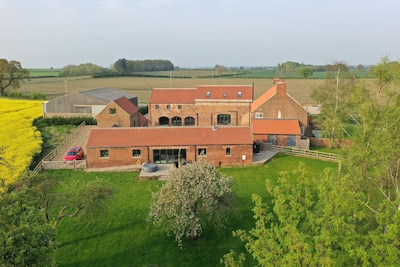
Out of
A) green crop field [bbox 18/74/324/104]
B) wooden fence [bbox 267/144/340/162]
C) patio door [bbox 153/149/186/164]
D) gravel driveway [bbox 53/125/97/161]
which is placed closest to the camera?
patio door [bbox 153/149/186/164]

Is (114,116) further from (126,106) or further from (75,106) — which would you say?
(75,106)

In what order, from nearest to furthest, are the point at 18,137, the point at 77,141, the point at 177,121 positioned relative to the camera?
the point at 18,137 < the point at 77,141 < the point at 177,121

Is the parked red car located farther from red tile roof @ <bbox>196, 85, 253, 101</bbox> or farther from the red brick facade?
the red brick facade

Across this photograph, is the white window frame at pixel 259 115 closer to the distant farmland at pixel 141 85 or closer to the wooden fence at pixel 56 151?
the wooden fence at pixel 56 151

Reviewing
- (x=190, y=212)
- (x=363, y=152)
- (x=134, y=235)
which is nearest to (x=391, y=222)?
(x=363, y=152)

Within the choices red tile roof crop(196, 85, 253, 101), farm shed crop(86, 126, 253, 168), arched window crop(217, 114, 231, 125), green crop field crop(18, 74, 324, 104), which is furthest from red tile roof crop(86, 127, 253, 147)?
green crop field crop(18, 74, 324, 104)

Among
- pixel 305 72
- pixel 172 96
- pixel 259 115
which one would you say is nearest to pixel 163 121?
pixel 172 96
